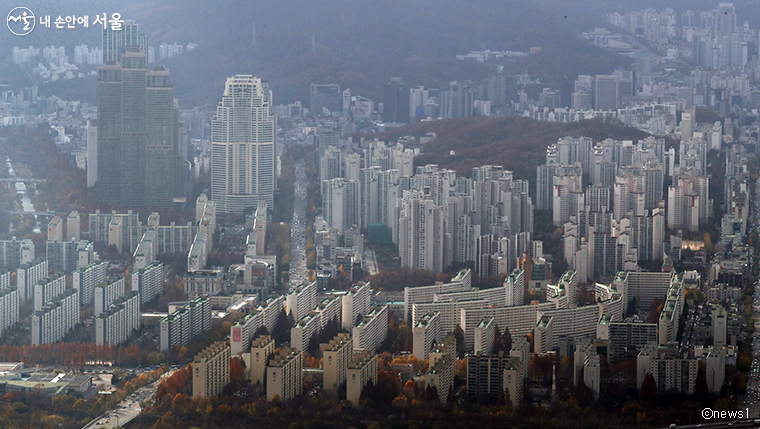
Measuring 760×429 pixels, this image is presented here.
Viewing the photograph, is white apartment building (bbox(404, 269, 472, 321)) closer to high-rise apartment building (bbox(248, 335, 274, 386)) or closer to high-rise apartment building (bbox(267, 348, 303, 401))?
high-rise apartment building (bbox(248, 335, 274, 386))

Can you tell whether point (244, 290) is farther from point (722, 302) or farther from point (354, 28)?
point (354, 28)

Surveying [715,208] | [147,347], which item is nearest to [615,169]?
[715,208]

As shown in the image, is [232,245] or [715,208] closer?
[232,245]

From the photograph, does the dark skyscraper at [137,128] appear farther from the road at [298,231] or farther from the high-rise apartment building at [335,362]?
the high-rise apartment building at [335,362]

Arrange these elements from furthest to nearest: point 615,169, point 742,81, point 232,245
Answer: point 742,81 < point 615,169 < point 232,245

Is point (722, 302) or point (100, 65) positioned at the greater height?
point (100, 65)

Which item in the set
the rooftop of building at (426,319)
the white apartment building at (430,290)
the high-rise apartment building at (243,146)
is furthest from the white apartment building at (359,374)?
the high-rise apartment building at (243,146)

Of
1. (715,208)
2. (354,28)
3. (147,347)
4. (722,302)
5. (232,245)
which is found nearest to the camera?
(147,347)
